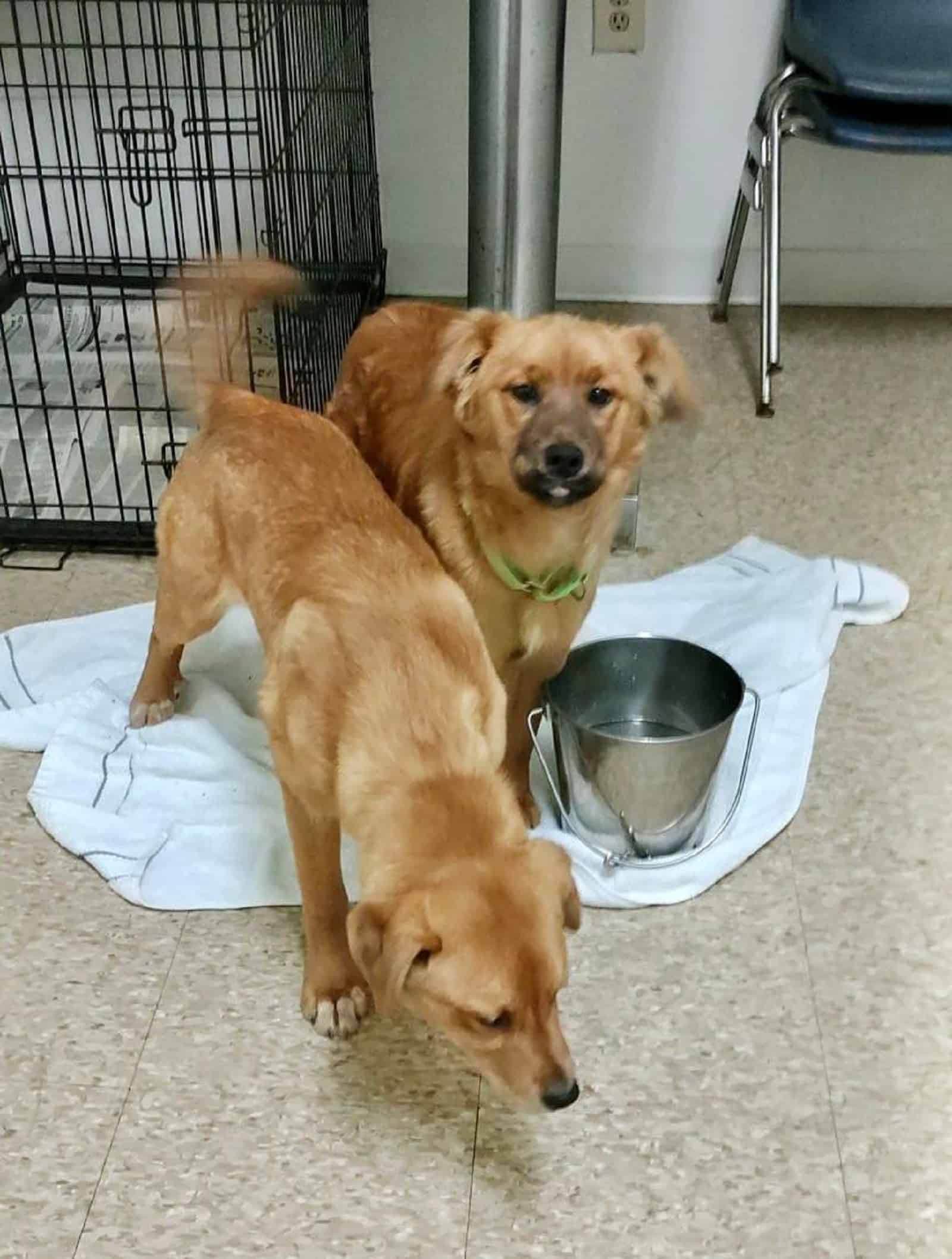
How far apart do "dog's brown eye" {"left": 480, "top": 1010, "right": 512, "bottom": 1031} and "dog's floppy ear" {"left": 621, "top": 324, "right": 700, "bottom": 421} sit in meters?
0.90

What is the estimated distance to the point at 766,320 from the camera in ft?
9.36

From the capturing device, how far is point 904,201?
3244 mm

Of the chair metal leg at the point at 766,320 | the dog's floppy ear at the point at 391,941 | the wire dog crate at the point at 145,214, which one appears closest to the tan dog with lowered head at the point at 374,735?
the dog's floppy ear at the point at 391,941

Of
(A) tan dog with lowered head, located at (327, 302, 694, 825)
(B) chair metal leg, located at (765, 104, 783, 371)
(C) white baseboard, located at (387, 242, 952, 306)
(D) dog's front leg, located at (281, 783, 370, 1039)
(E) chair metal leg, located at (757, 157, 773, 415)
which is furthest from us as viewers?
(C) white baseboard, located at (387, 242, 952, 306)

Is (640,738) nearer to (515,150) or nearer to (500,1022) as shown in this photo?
(500,1022)

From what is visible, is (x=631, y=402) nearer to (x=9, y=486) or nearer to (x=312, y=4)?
(x=312, y=4)

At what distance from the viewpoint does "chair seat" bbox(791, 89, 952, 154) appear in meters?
2.58

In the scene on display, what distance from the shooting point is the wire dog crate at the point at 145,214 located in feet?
7.68

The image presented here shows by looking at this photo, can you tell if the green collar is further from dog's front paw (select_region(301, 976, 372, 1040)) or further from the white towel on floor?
dog's front paw (select_region(301, 976, 372, 1040))

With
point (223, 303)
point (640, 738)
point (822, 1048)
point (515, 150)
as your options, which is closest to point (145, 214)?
point (223, 303)

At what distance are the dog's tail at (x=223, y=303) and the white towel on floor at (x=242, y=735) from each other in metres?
0.44

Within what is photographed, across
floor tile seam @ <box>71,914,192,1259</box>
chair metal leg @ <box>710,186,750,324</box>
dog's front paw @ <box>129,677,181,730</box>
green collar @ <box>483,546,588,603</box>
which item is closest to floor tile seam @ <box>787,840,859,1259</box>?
green collar @ <box>483,546,588,603</box>

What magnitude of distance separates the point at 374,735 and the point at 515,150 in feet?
4.53

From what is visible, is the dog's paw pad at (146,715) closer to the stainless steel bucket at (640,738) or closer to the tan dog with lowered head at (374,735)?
the tan dog with lowered head at (374,735)
